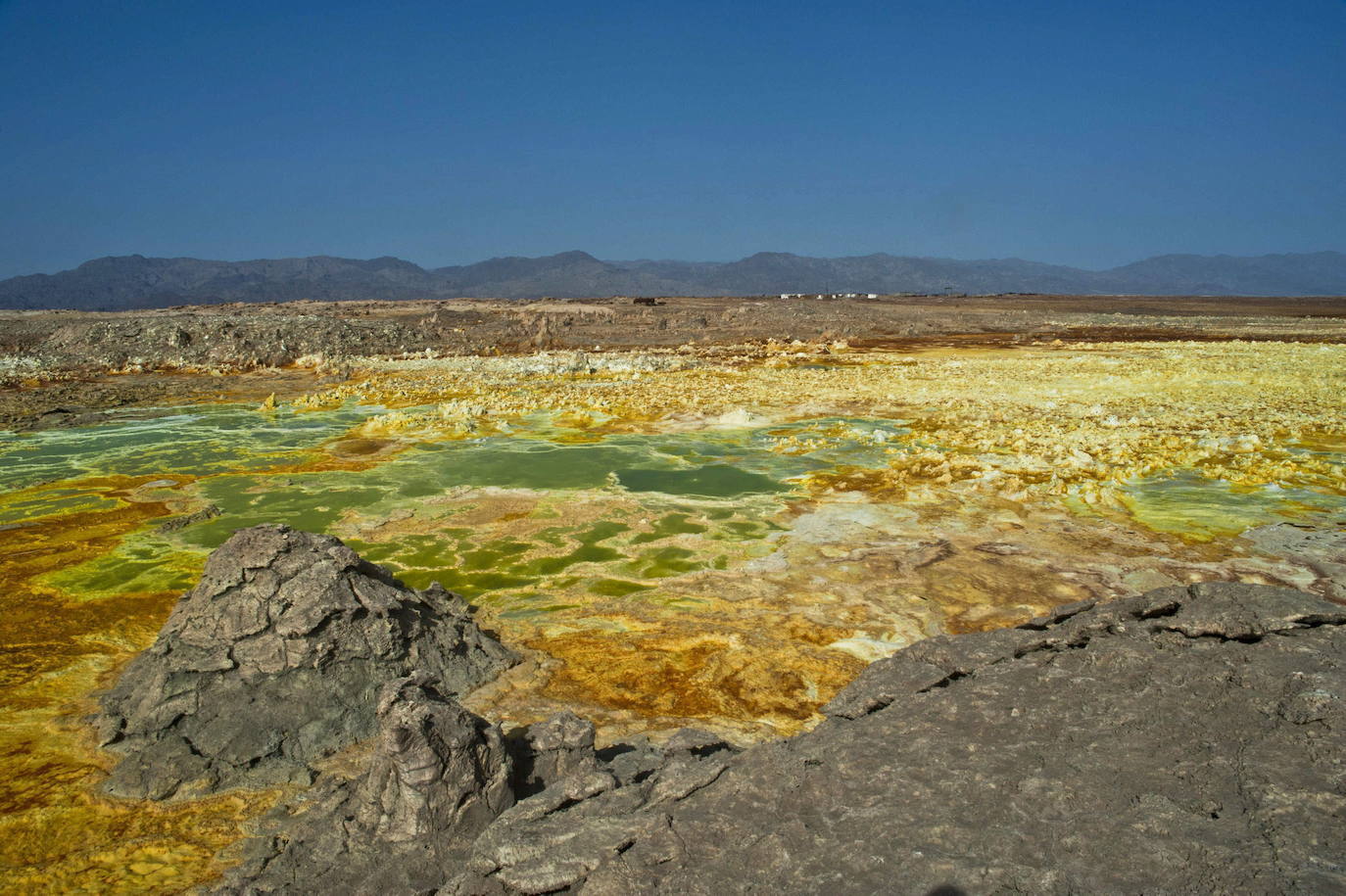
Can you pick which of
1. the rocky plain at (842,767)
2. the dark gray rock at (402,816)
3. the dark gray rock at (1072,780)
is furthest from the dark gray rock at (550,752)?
the dark gray rock at (1072,780)

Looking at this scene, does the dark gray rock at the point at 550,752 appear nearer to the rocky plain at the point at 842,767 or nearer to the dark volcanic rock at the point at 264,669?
the rocky plain at the point at 842,767

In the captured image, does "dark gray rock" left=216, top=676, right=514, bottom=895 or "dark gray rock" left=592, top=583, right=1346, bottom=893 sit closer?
"dark gray rock" left=592, top=583, right=1346, bottom=893

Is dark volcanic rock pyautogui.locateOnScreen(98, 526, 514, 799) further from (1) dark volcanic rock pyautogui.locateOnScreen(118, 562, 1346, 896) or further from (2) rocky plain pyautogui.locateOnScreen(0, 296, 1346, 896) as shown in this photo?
(1) dark volcanic rock pyautogui.locateOnScreen(118, 562, 1346, 896)

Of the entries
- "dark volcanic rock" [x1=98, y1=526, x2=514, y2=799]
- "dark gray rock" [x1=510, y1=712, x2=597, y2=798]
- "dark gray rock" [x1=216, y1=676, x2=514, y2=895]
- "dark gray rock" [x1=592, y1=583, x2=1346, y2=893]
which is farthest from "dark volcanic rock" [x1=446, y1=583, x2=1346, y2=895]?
"dark volcanic rock" [x1=98, y1=526, x2=514, y2=799]

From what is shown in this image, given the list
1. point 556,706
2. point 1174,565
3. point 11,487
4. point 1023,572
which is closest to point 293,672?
point 556,706

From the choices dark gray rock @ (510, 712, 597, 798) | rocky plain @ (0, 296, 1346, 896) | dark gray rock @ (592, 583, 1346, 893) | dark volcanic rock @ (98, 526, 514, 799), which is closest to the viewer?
dark gray rock @ (592, 583, 1346, 893)

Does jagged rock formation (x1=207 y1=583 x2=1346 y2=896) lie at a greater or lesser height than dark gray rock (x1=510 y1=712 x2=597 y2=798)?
greater
